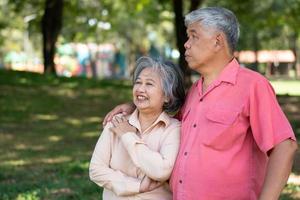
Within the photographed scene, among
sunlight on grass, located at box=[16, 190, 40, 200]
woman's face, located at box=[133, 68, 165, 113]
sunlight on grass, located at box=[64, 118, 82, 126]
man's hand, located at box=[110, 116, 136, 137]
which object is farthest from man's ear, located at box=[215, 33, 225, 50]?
sunlight on grass, located at box=[64, 118, 82, 126]

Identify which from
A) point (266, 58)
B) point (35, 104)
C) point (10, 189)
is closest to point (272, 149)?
point (10, 189)

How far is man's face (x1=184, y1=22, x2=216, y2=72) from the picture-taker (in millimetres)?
2885

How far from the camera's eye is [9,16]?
5094 cm

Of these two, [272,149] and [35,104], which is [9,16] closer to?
[35,104]

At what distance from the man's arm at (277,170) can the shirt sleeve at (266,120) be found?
0.03m

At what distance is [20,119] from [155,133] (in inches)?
459

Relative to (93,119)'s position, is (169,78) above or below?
above

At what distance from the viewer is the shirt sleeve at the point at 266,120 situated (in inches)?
107

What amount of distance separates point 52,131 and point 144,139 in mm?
10088

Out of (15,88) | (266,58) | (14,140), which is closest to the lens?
(14,140)

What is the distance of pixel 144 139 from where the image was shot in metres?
3.15

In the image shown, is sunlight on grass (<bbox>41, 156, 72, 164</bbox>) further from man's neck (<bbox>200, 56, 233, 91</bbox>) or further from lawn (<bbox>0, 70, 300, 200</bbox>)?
man's neck (<bbox>200, 56, 233, 91</bbox>)

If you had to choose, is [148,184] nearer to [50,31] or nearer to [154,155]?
[154,155]

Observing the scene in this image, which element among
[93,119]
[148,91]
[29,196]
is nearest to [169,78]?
[148,91]
